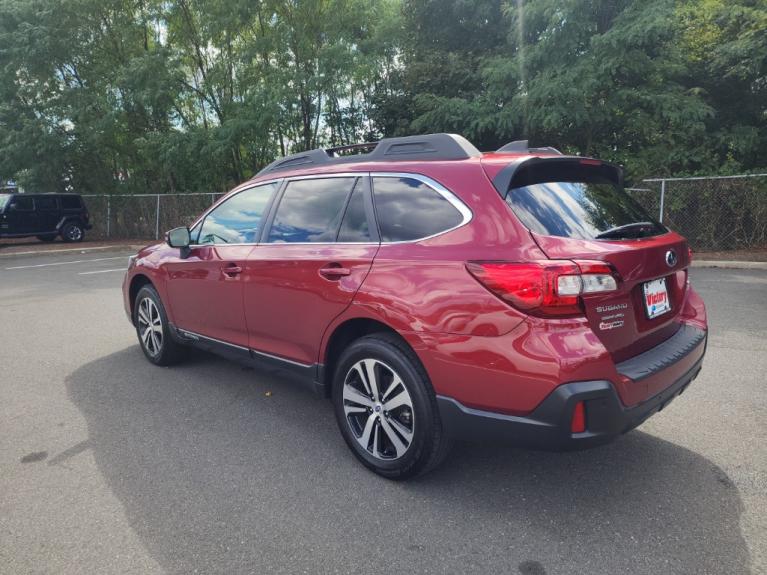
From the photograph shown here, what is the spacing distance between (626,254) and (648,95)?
12160 millimetres

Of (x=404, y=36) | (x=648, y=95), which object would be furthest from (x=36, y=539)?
(x=404, y=36)

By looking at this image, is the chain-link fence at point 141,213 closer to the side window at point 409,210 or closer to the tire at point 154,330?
the tire at point 154,330

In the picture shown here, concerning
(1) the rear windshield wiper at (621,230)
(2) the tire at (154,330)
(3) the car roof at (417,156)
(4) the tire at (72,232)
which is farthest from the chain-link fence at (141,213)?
(1) the rear windshield wiper at (621,230)

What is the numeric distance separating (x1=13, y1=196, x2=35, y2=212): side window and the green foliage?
2.78 meters

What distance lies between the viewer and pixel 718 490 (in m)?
2.60

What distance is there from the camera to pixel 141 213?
20.6 metres

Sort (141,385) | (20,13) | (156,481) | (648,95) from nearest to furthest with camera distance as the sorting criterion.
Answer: (156,481), (141,385), (648,95), (20,13)

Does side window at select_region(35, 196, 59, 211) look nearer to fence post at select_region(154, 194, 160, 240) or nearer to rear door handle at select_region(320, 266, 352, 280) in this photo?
fence post at select_region(154, 194, 160, 240)

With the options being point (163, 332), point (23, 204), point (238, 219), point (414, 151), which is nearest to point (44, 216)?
point (23, 204)

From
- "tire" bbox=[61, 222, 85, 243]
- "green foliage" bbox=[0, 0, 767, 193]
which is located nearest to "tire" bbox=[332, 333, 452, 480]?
"green foliage" bbox=[0, 0, 767, 193]

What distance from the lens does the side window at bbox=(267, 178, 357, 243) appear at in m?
3.15

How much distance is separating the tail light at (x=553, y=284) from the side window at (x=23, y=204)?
20487 millimetres

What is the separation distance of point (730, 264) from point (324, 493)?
10246mm

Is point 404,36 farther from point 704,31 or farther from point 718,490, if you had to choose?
point 718,490
